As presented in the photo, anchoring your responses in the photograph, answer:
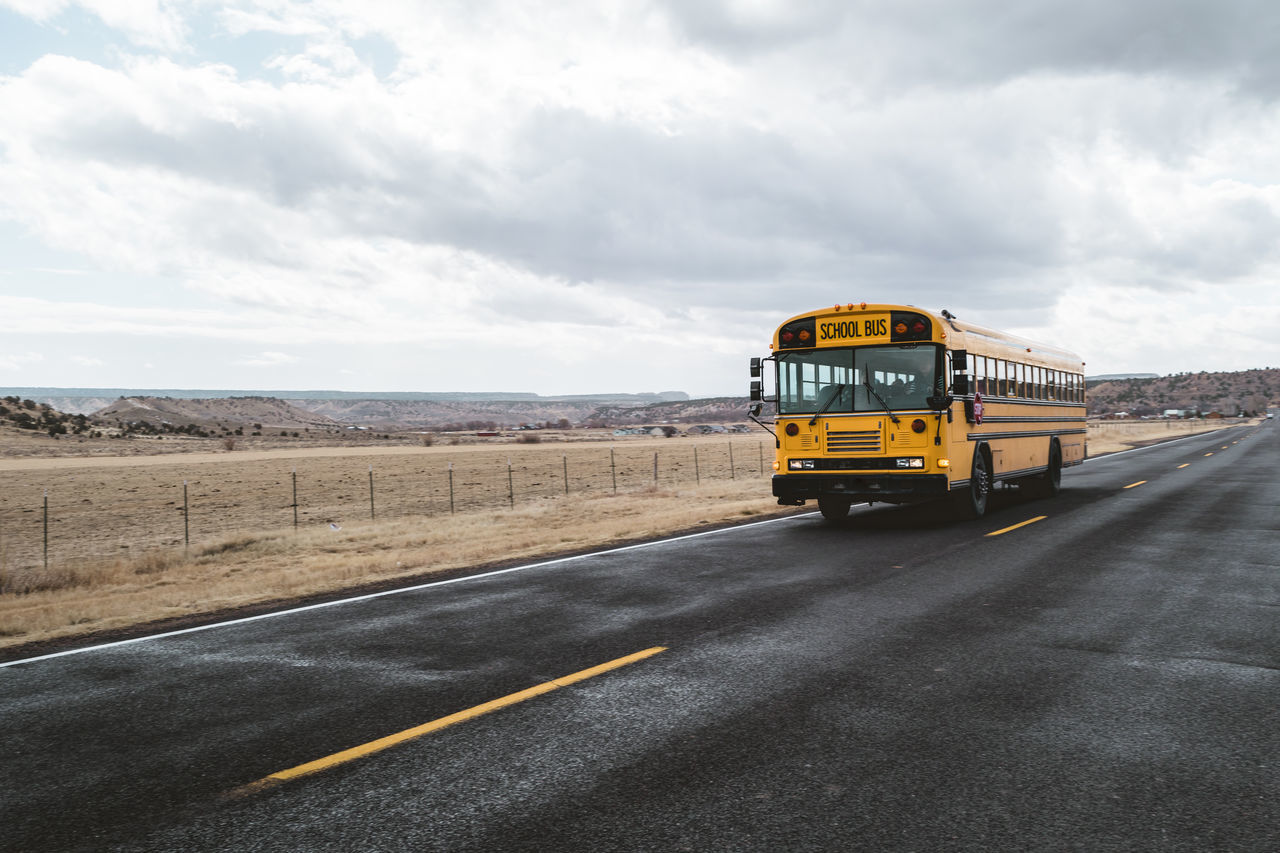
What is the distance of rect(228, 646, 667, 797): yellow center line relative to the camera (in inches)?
166

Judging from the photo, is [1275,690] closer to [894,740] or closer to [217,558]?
[894,740]

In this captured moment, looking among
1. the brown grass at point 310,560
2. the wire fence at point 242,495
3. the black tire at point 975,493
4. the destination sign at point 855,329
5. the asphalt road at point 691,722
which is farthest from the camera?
the wire fence at point 242,495

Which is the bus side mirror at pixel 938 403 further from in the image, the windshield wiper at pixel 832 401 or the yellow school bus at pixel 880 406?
the windshield wiper at pixel 832 401

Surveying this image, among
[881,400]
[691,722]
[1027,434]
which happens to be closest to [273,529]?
[881,400]

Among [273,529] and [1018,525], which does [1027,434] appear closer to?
[1018,525]

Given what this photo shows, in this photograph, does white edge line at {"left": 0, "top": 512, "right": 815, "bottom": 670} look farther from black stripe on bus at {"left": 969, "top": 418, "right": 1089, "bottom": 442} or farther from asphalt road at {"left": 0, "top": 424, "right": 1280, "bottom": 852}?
black stripe on bus at {"left": 969, "top": 418, "right": 1089, "bottom": 442}

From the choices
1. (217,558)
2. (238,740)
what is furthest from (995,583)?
(217,558)

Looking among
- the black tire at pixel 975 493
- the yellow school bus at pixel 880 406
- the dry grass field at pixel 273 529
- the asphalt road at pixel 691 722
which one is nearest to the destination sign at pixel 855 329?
the yellow school bus at pixel 880 406

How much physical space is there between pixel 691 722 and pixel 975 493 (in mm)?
11374

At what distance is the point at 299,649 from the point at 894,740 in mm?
4608

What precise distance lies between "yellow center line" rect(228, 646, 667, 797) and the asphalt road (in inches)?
1.8

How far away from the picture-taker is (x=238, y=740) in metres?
4.80

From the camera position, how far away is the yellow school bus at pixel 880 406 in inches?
526

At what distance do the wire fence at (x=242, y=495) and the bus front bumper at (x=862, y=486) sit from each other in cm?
1029
